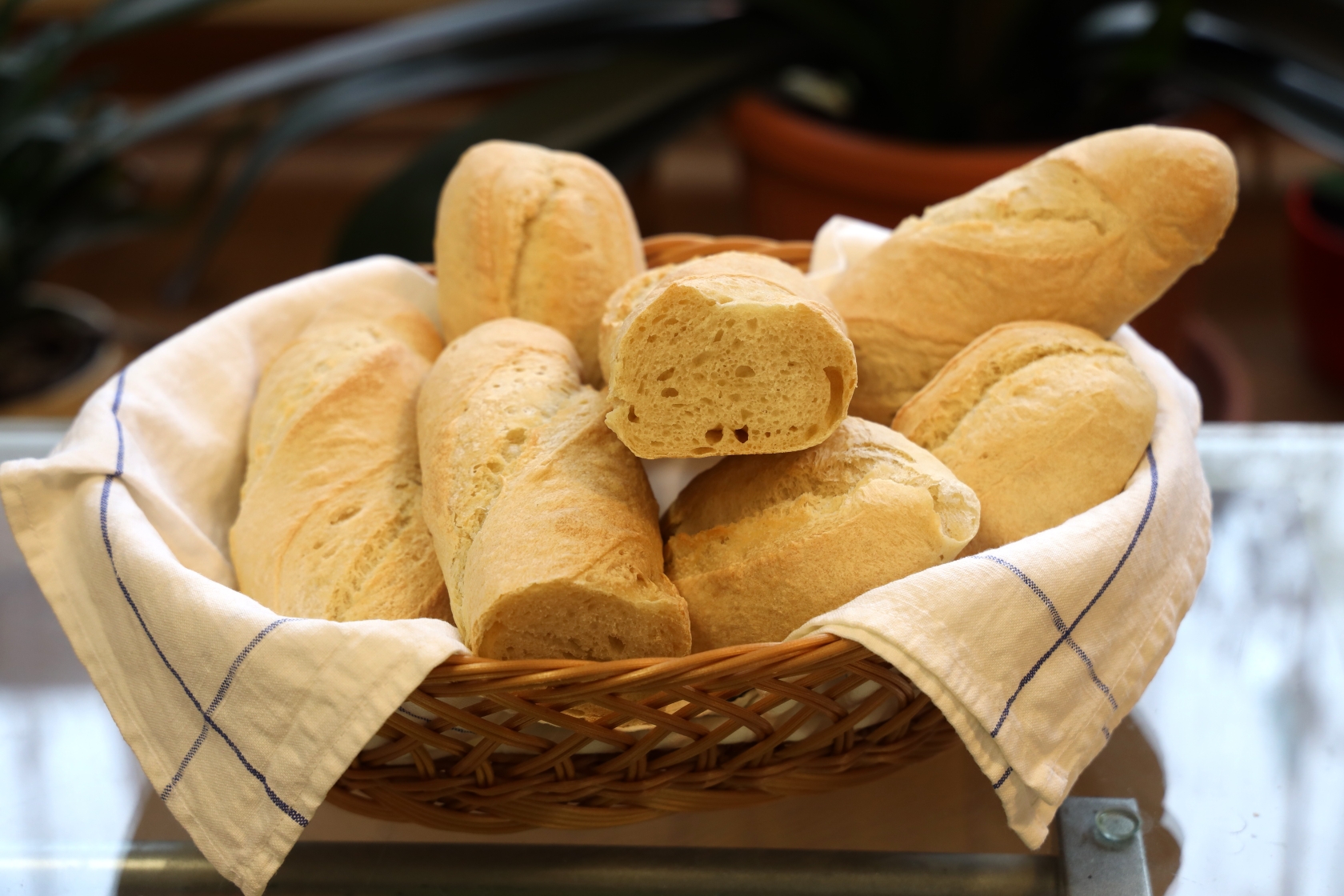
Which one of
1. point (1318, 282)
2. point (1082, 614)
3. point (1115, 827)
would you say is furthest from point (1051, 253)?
point (1318, 282)

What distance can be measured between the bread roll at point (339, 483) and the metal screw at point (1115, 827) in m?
0.45

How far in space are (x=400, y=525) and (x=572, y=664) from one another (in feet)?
0.91

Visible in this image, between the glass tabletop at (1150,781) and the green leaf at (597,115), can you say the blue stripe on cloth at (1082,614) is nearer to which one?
the glass tabletop at (1150,781)

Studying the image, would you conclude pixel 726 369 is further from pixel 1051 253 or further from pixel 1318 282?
pixel 1318 282

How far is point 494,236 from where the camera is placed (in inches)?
41.1

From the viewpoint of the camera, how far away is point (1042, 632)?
0.74 meters

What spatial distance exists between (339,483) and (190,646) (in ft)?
0.68

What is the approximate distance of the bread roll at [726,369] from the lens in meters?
0.77

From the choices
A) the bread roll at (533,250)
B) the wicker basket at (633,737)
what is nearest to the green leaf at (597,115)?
the bread roll at (533,250)

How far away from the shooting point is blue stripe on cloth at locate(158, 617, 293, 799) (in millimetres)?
712

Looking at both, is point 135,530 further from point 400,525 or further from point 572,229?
point 572,229

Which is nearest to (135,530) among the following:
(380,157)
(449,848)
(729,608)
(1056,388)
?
(449,848)

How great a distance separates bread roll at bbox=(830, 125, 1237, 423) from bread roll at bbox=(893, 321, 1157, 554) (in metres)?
0.08

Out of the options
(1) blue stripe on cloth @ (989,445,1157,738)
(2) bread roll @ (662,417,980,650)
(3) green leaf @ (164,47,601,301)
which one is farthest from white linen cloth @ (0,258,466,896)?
(3) green leaf @ (164,47,601,301)
